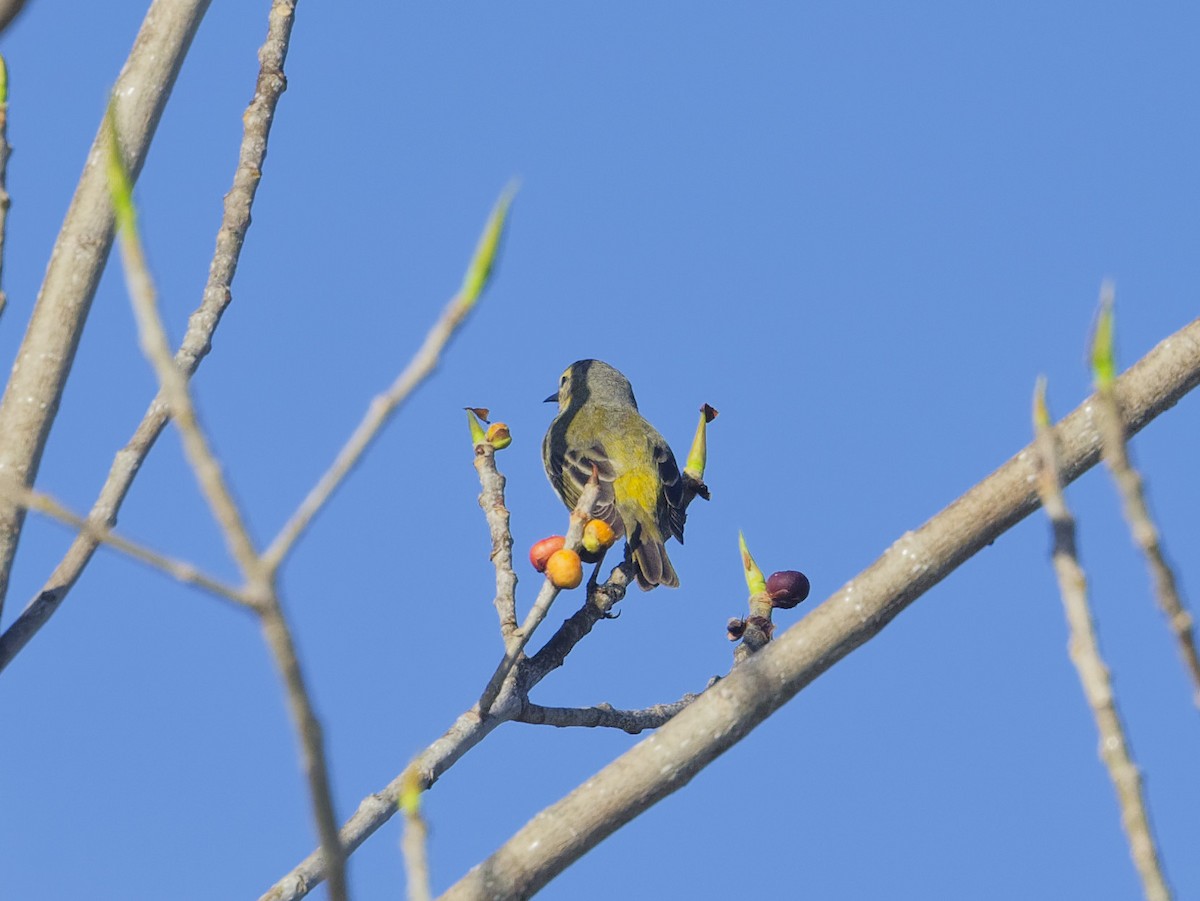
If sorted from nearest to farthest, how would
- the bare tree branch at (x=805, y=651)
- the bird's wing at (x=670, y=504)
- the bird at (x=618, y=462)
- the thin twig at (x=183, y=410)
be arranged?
the thin twig at (x=183, y=410)
the bare tree branch at (x=805, y=651)
the bird at (x=618, y=462)
the bird's wing at (x=670, y=504)

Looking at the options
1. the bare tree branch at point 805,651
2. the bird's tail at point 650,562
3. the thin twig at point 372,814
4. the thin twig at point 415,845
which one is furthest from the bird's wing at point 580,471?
the thin twig at point 415,845

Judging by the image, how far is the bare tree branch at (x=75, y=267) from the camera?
3.18 m

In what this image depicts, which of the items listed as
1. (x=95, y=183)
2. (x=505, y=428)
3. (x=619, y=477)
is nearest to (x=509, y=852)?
(x=95, y=183)

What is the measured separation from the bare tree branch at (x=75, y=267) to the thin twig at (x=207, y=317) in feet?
0.77

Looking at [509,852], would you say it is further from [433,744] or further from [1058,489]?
[433,744]

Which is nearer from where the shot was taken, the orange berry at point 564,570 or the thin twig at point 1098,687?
the thin twig at point 1098,687

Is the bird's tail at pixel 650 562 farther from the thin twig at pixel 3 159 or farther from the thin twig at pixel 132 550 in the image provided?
the thin twig at pixel 132 550

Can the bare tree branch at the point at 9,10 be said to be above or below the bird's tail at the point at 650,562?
below

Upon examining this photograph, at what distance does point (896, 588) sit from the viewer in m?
2.94

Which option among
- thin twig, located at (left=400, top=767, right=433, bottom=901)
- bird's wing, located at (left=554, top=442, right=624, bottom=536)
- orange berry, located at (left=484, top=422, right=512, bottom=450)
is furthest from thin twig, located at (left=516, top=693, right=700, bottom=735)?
bird's wing, located at (left=554, top=442, right=624, bottom=536)

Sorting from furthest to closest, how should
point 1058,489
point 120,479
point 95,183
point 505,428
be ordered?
point 505,428 → point 120,479 → point 95,183 → point 1058,489

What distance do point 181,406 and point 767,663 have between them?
179 cm

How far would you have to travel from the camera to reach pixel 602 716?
5.14 metres

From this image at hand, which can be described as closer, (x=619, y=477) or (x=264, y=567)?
(x=264, y=567)
